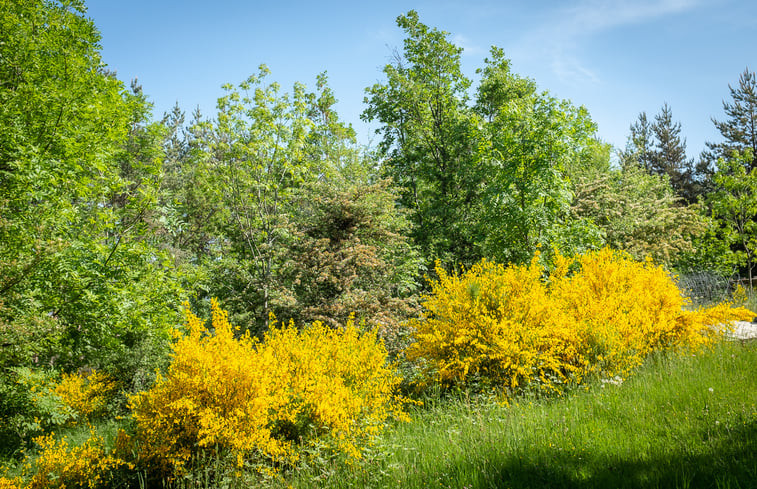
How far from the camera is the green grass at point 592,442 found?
9.52ft

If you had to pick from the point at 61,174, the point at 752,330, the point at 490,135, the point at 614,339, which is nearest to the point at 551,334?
the point at 614,339

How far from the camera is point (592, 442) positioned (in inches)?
134

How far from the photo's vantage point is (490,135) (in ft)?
37.0

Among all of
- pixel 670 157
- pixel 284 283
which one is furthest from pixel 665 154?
pixel 284 283

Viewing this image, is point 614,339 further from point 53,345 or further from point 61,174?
point 61,174

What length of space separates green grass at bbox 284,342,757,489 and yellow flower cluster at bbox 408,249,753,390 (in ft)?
2.10

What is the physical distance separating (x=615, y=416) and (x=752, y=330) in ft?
16.4

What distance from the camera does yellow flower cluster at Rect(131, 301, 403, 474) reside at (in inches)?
153

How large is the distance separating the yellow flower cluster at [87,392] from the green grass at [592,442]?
939 cm

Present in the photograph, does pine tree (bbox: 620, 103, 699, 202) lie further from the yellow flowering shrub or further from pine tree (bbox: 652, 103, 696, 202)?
the yellow flowering shrub

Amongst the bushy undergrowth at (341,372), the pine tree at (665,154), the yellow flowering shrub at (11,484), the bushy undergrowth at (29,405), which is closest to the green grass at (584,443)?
the bushy undergrowth at (341,372)

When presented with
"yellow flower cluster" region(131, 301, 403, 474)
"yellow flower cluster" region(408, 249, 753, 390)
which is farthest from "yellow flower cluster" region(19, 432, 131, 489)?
"yellow flower cluster" region(408, 249, 753, 390)

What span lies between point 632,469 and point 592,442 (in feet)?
Answer: 1.52

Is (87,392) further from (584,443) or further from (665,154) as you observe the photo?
(665,154)
